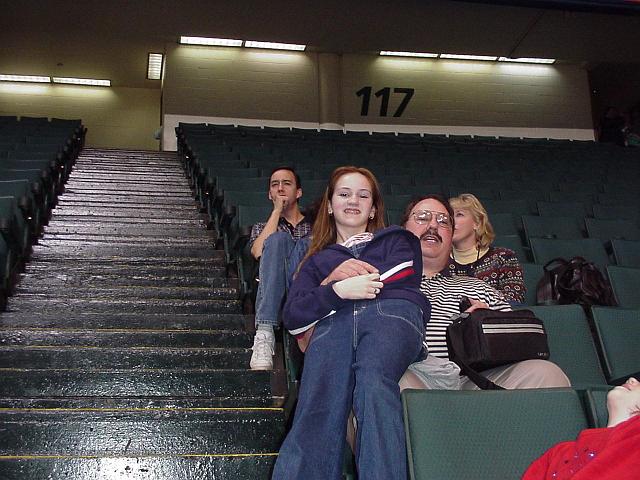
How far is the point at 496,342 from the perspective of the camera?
43.8 inches

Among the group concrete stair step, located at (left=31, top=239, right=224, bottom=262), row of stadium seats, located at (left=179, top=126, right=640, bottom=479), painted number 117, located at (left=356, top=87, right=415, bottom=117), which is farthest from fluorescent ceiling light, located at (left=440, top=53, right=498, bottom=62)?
concrete stair step, located at (left=31, top=239, right=224, bottom=262)

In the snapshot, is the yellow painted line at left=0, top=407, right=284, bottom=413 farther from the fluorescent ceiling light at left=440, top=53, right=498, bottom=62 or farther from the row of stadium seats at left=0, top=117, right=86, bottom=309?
the fluorescent ceiling light at left=440, top=53, right=498, bottom=62

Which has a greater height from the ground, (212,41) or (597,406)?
(212,41)

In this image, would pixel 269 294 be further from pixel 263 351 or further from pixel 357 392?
pixel 357 392

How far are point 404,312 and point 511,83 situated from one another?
6377mm

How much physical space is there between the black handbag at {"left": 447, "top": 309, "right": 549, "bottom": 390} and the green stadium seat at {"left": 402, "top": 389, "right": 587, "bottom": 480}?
152mm

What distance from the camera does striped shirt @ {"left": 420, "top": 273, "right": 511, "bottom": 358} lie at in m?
1.25

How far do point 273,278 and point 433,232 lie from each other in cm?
35

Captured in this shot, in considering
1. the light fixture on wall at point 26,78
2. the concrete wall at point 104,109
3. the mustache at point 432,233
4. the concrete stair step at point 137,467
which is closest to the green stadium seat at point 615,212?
the mustache at point 432,233

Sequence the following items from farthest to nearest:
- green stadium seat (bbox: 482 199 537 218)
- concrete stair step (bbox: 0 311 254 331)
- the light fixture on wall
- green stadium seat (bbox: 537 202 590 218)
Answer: the light fixture on wall
green stadium seat (bbox: 537 202 590 218)
green stadium seat (bbox: 482 199 537 218)
concrete stair step (bbox: 0 311 254 331)

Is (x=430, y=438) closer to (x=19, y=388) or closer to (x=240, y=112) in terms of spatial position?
(x=19, y=388)

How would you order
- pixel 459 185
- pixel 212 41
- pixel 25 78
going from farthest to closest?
1. pixel 25 78
2. pixel 212 41
3. pixel 459 185

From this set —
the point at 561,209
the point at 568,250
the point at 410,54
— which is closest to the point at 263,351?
the point at 568,250

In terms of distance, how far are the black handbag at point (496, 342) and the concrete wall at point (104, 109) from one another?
6949 millimetres
